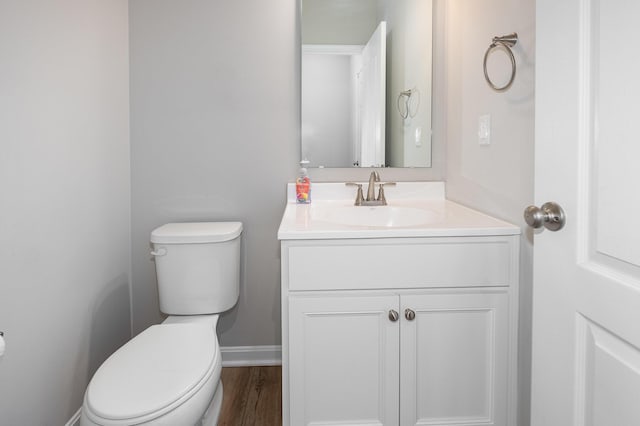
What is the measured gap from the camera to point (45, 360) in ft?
4.56

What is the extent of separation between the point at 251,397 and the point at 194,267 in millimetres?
611

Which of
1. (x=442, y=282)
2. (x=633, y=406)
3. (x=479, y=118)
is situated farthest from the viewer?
(x=479, y=118)

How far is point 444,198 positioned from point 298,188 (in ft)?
2.25

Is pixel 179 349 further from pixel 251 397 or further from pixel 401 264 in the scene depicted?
pixel 401 264

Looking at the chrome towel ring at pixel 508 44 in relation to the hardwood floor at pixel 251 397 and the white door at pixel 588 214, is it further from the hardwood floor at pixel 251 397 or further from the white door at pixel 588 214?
the hardwood floor at pixel 251 397

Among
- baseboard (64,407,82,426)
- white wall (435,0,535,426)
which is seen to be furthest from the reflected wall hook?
baseboard (64,407,82,426)

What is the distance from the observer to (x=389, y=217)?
1.83 metres

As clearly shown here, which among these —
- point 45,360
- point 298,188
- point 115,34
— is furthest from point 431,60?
point 45,360

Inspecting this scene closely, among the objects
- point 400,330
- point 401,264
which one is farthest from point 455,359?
point 401,264

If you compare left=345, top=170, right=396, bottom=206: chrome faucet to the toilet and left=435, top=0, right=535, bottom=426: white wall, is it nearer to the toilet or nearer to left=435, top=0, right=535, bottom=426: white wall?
left=435, top=0, right=535, bottom=426: white wall

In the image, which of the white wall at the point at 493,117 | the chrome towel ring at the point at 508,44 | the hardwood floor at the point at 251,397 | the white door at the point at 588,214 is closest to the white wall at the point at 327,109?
the white wall at the point at 493,117

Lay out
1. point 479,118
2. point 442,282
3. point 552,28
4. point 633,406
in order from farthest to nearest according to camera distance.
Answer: point 479,118 < point 442,282 < point 552,28 < point 633,406

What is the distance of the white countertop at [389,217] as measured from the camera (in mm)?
1296

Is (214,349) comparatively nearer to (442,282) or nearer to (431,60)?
(442,282)
